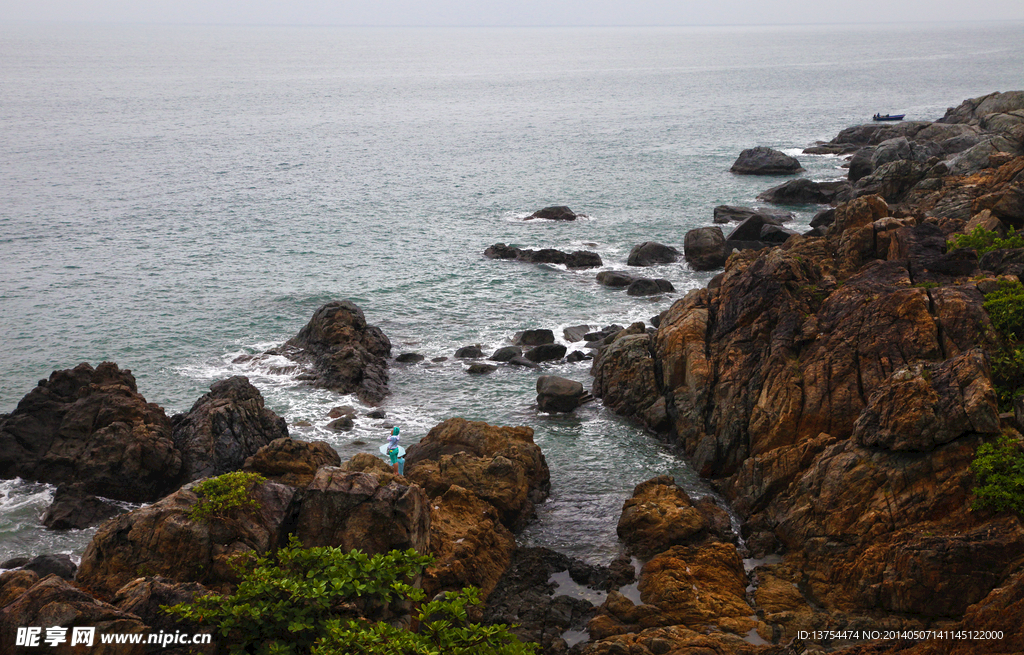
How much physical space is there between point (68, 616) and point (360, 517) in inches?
293

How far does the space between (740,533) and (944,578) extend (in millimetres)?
7670

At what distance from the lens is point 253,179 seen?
95.5m

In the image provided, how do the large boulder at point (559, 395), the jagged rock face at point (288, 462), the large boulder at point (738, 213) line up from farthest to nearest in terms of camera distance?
the large boulder at point (738, 213), the large boulder at point (559, 395), the jagged rock face at point (288, 462)

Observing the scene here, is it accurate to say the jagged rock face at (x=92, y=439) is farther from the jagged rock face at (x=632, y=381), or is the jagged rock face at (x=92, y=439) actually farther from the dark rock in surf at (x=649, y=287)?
the dark rock in surf at (x=649, y=287)

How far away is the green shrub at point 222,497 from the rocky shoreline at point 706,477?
0.27 metres

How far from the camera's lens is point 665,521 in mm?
27250

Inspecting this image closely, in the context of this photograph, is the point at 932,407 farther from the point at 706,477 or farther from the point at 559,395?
the point at 559,395

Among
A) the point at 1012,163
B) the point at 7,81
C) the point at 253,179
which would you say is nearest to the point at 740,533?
the point at 1012,163

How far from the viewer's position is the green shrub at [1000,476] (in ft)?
71.9

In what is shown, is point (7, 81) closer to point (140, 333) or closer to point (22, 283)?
point (22, 283)

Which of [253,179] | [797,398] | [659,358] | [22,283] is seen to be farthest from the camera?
[253,179]

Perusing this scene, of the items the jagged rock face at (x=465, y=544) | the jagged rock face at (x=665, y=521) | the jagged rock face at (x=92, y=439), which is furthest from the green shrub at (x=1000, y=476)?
the jagged rock face at (x=92, y=439)

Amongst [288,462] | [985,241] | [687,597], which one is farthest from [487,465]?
[985,241]

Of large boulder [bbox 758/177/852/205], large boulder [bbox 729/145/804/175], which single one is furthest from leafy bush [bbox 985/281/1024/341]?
large boulder [bbox 729/145/804/175]
